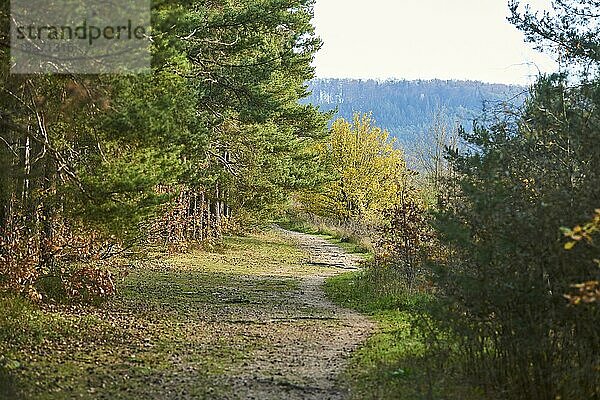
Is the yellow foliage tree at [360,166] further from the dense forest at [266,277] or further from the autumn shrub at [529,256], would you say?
the autumn shrub at [529,256]

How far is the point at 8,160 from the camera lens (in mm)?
10688

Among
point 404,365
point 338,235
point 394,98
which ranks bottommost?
point 338,235

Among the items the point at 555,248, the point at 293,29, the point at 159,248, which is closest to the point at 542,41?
the point at 555,248

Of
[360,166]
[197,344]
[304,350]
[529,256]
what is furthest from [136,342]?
[360,166]

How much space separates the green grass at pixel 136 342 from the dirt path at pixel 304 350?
32cm

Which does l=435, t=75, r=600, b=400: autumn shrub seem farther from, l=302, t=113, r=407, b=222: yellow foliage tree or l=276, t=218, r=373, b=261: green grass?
l=302, t=113, r=407, b=222: yellow foliage tree

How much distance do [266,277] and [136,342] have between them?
971 centimetres

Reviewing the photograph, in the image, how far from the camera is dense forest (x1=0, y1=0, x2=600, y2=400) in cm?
604

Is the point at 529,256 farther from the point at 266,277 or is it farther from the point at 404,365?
the point at 266,277

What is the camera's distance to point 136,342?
963cm

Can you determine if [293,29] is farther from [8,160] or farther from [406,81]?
[406,81]

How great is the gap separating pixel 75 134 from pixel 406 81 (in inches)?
4792

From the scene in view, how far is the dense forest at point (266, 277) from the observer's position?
19.8ft

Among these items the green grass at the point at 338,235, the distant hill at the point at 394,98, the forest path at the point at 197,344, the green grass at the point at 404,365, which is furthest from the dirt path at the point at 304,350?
the distant hill at the point at 394,98
